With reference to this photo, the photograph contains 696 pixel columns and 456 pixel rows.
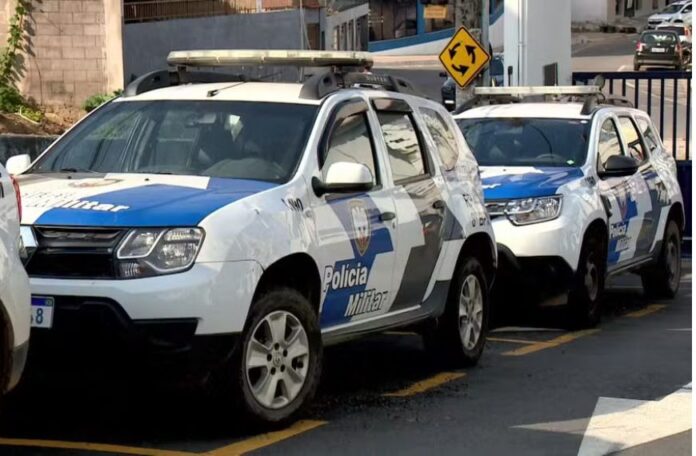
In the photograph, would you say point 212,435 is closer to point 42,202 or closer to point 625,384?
point 42,202

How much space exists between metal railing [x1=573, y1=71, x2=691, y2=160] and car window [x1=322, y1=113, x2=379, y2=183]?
6012mm

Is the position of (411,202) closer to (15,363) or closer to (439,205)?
(439,205)

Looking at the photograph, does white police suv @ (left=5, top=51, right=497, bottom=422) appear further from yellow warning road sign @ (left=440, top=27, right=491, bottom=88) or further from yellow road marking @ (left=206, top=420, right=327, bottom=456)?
yellow warning road sign @ (left=440, top=27, right=491, bottom=88)

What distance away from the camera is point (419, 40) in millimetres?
69875

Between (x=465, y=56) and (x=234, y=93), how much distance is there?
41.0ft

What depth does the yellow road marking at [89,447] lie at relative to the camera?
680cm

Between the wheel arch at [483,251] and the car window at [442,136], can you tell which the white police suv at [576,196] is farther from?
the car window at [442,136]

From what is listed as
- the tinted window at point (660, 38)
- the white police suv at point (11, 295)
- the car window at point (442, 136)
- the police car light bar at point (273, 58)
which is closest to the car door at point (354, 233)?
the police car light bar at point (273, 58)

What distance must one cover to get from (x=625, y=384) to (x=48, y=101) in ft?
68.8

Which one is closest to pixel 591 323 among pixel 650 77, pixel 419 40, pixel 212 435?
pixel 212 435

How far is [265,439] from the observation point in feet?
23.5

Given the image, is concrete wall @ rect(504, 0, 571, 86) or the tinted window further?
the tinted window

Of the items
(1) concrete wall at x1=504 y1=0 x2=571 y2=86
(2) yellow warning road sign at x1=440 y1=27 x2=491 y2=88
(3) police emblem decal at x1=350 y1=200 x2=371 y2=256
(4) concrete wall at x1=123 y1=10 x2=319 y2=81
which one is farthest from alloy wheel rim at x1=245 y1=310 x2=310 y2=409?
(4) concrete wall at x1=123 y1=10 x2=319 y2=81

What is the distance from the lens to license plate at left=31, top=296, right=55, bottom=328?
6.82 meters
